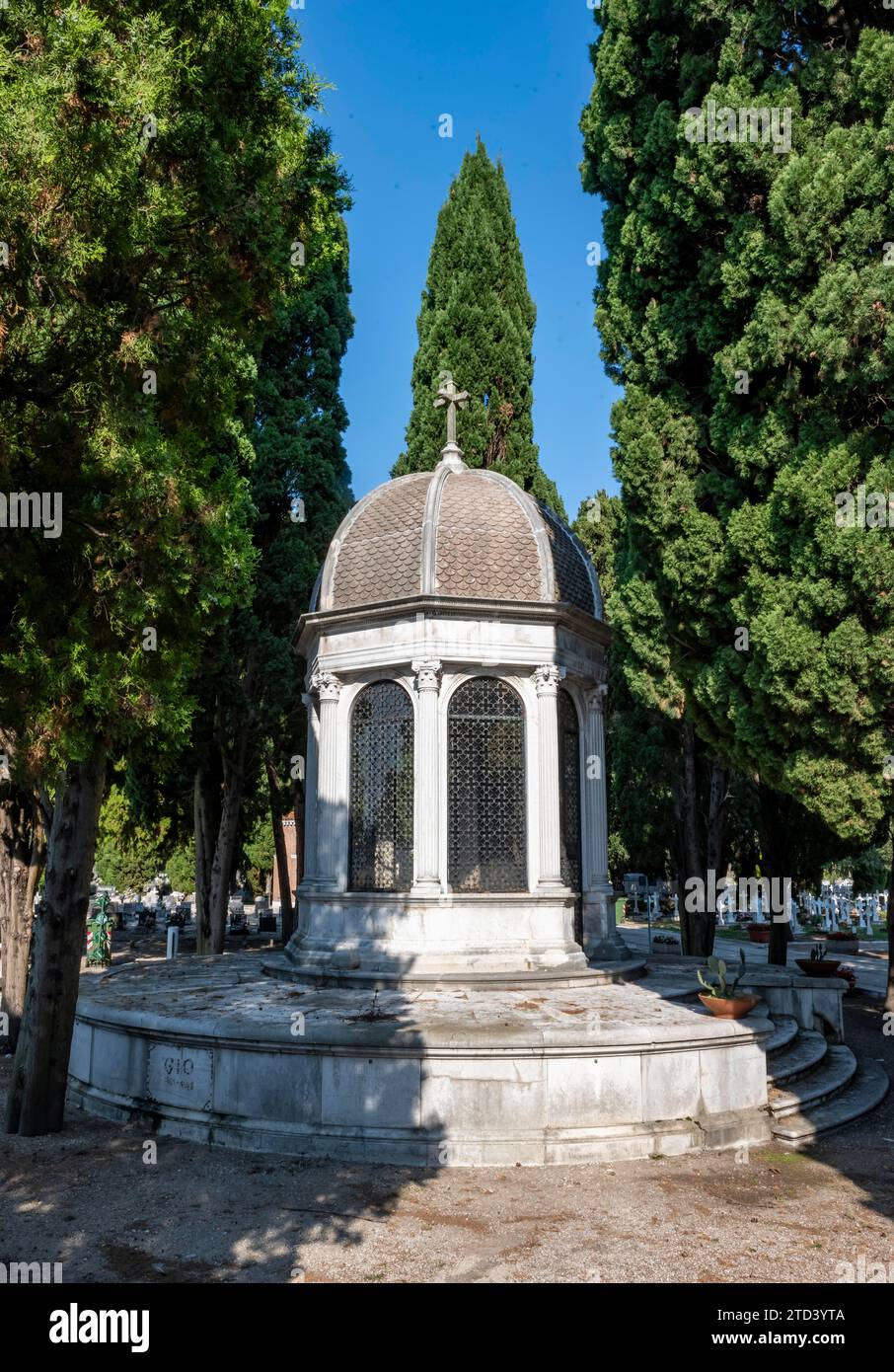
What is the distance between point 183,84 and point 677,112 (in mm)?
7697

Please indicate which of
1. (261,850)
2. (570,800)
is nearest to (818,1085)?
(570,800)

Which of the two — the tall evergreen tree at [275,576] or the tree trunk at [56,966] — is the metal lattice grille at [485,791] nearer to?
the tree trunk at [56,966]

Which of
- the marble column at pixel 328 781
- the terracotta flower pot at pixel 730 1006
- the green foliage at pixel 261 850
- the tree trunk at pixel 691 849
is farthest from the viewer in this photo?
the green foliage at pixel 261 850

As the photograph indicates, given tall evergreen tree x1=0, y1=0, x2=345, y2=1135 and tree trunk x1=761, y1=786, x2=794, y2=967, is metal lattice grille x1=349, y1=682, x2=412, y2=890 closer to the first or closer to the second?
tall evergreen tree x1=0, y1=0, x2=345, y2=1135

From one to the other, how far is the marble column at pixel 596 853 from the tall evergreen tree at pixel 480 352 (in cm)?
1217

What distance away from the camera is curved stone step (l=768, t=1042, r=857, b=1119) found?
31.2 ft

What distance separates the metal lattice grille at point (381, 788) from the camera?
14.0 m

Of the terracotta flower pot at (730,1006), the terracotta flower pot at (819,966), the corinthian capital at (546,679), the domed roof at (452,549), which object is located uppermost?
the domed roof at (452,549)

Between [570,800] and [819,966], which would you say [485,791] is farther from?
[819,966]

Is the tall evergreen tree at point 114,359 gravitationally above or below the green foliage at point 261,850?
above

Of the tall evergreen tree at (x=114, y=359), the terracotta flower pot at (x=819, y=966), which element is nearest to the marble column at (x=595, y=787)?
the terracotta flower pot at (x=819, y=966)
